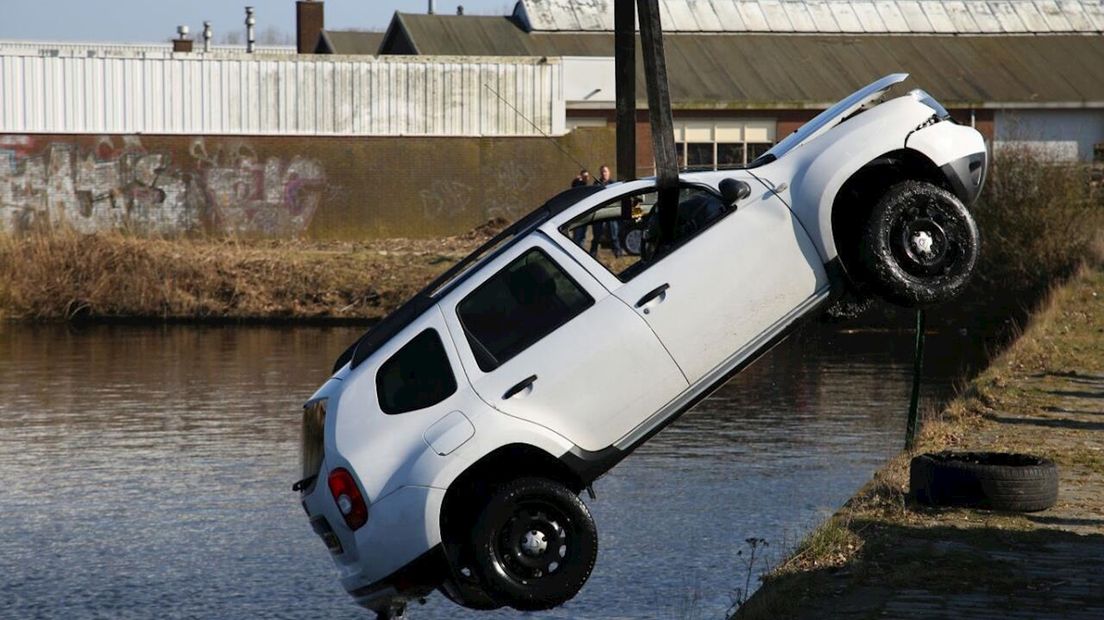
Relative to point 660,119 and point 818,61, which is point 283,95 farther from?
point 660,119

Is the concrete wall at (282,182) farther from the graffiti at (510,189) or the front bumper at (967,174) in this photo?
the front bumper at (967,174)

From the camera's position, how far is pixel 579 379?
892 cm

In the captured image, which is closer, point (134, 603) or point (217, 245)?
point (134, 603)

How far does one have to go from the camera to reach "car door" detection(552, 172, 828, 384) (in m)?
9.10

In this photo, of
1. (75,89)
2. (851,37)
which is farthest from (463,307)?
(851,37)

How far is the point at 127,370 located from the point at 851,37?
38114 millimetres

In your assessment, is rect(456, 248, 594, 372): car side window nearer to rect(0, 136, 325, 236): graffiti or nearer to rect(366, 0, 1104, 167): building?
rect(0, 136, 325, 236): graffiti

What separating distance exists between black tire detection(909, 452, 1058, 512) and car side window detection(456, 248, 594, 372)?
3.83 meters

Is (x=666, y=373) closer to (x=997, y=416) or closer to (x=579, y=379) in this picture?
(x=579, y=379)

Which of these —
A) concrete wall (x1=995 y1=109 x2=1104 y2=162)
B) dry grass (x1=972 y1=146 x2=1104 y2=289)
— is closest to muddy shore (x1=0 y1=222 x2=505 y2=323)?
dry grass (x1=972 y1=146 x2=1104 y2=289)

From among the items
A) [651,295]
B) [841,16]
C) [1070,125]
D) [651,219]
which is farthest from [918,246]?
[841,16]

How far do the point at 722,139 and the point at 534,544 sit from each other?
4254cm

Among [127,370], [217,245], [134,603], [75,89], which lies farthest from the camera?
[75,89]

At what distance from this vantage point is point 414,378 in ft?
29.5
